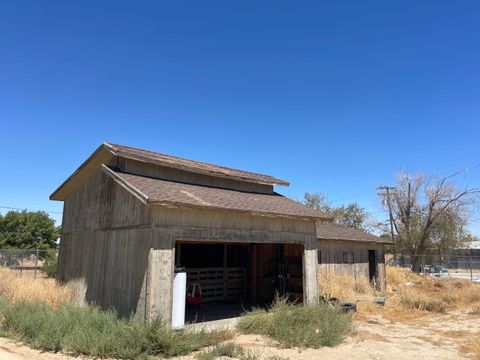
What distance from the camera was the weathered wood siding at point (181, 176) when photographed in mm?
12372

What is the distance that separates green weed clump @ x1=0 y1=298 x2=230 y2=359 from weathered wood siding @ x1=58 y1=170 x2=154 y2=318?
97 cm

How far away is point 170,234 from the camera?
10.1 meters

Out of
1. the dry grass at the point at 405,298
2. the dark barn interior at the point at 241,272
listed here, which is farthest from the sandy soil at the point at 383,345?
the dark barn interior at the point at 241,272

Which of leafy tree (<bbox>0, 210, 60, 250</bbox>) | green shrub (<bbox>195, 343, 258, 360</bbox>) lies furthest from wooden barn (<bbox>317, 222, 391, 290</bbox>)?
leafy tree (<bbox>0, 210, 60, 250</bbox>)

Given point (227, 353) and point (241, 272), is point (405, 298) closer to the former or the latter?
point (241, 272)

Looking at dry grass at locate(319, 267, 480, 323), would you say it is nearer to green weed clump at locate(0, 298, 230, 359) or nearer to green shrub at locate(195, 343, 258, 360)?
green shrub at locate(195, 343, 258, 360)

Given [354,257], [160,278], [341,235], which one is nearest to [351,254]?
[354,257]

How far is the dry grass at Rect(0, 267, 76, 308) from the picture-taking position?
1175 centimetres

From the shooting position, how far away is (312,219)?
45.5ft

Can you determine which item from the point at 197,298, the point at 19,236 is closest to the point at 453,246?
the point at 197,298

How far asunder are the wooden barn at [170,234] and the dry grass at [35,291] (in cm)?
56

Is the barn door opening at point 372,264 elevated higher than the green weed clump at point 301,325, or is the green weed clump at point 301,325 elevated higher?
the barn door opening at point 372,264

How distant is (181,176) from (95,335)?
6.37 m

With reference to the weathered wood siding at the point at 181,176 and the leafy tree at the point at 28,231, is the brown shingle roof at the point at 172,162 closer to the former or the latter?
the weathered wood siding at the point at 181,176
